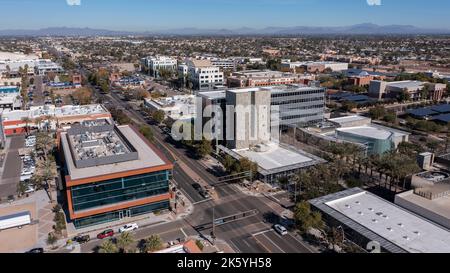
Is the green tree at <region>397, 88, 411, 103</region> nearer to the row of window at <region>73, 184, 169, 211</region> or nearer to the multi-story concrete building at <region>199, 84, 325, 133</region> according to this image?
the multi-story concrete building at <region>199, 84, 325, 133</region>

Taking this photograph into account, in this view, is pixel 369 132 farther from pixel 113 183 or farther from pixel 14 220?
pixel 14 220

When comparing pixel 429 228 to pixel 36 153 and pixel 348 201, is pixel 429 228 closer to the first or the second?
pixel 348 201

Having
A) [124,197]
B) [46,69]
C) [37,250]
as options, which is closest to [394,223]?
[124,197]

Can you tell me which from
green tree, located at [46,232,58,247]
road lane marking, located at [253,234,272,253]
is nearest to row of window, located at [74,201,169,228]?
green tree, located at [46,232,58,247]

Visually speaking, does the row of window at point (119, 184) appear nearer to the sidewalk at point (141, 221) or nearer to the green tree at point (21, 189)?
the sidewalk at point (141, 221)

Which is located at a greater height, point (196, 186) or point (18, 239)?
point (196, 186)

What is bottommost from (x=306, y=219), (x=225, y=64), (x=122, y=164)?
(x=306, y=219)

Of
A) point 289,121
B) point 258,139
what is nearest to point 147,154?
point 258,139
